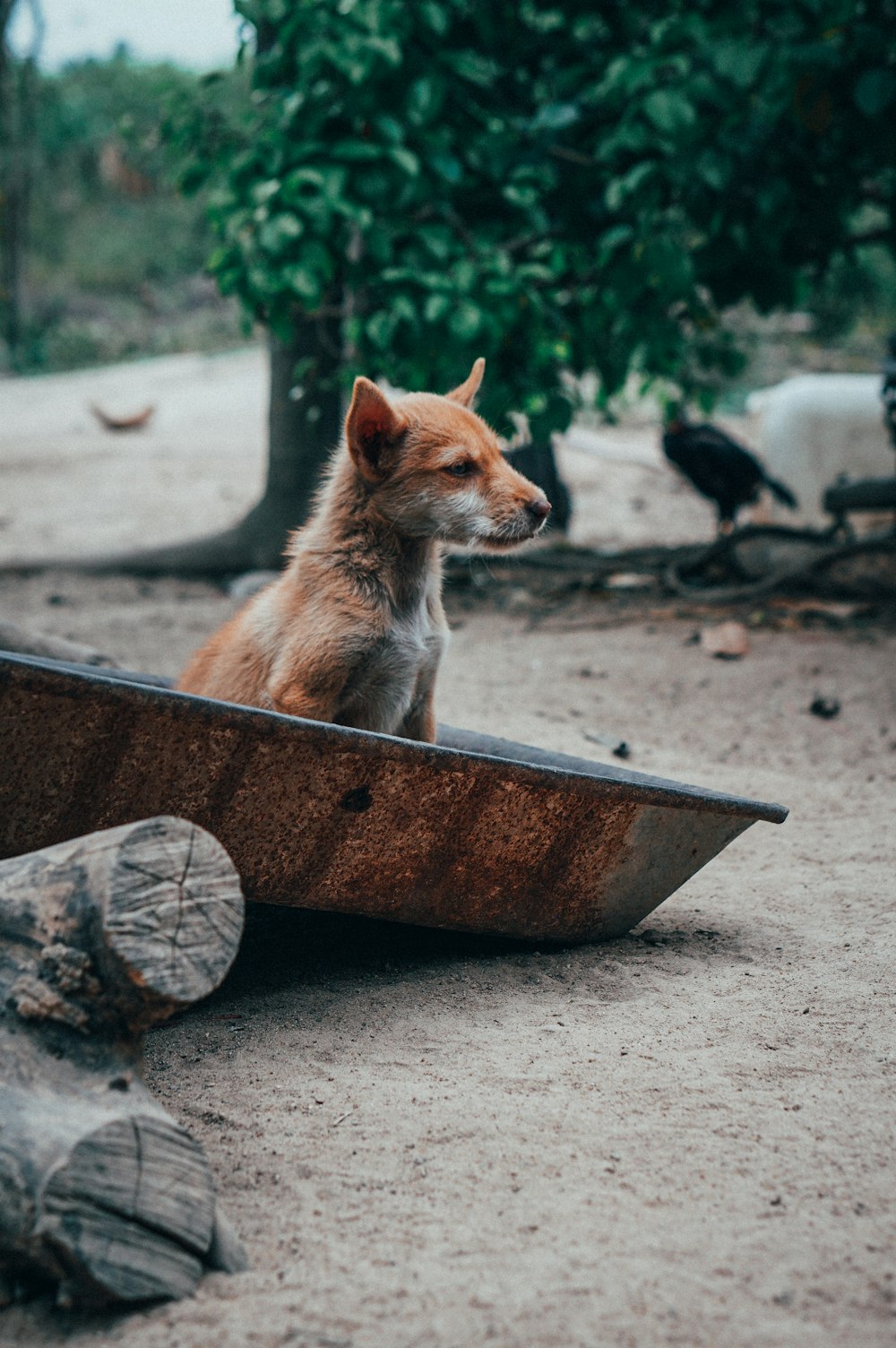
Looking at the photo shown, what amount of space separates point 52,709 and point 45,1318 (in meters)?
1.03

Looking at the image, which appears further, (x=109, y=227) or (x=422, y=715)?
(x=109, y=227)

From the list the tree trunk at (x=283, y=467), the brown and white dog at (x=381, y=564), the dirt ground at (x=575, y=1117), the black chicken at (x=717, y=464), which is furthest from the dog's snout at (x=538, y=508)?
the black chicken at (x=717, y=464)

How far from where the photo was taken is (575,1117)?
2.33 meters

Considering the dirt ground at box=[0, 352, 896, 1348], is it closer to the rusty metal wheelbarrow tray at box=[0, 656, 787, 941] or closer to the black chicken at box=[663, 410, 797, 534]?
the rusty metal wheelbarrow tray at box=[0, 656, 787, 941]

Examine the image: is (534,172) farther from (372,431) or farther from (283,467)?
(372,431)

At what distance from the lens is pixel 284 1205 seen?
207 cm

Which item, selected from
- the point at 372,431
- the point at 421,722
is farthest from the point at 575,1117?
the point at 372,431

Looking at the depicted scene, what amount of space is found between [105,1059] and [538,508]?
1.83m

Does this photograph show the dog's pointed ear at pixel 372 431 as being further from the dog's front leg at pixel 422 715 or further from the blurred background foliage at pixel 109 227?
the blurred background foliage at pixel 109 227

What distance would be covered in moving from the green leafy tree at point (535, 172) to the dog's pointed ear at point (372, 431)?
2810 millimetres

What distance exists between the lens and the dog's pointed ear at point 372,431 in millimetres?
3088

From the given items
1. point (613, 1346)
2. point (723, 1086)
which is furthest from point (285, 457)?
point (613, 1346)

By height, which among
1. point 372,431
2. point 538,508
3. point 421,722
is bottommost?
point 421,722

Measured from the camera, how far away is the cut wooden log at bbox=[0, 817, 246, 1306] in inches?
69.8
